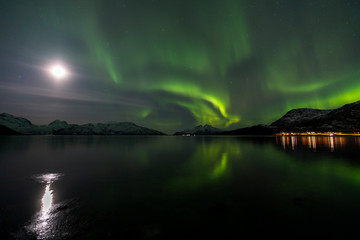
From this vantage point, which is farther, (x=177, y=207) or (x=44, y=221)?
(x=177, y=207)

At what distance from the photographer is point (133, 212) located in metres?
9.49

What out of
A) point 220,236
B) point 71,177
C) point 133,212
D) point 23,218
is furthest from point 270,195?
point 71,177

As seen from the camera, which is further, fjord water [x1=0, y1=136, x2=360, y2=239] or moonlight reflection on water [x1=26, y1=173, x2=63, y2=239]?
fjord water [x1=0, y1=136, x2=360, y2=239]

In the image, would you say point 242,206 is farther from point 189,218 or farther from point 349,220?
point 349,220

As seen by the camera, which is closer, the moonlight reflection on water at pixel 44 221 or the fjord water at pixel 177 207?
the moonlight reflection on water at pixel 44 221

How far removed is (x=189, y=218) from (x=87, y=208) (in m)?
6.25

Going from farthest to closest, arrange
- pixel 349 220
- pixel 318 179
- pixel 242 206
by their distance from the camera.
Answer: pixel 318 179 → pixel 242 206 → pixel 349 220

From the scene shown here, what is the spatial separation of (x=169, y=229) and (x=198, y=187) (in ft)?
23.2

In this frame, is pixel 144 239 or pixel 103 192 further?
pixel 103 192

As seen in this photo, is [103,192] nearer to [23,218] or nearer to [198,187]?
[23,218]

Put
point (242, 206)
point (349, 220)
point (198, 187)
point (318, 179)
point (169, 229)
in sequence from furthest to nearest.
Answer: point (318, 179), point (198, 187), point (242, 206), point (349, 220), point (169, 229)

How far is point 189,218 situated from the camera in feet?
28.8

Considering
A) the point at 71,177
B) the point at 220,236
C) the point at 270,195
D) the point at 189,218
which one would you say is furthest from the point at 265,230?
the point at 71,177

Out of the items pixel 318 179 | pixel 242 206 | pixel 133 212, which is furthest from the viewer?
pixel 318 179
